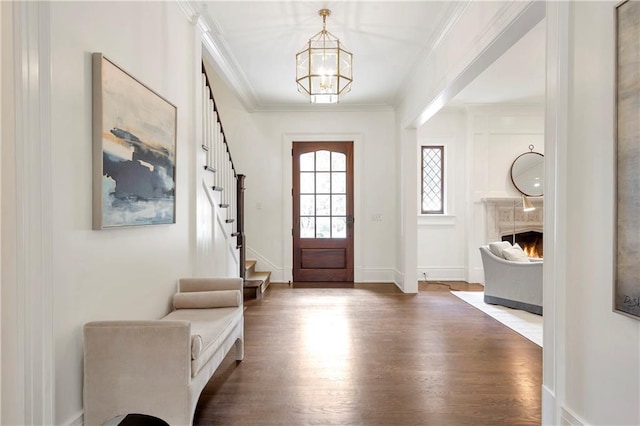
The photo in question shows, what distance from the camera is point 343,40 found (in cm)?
362

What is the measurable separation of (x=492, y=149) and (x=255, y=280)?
441 cm

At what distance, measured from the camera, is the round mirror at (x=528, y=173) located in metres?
5.75

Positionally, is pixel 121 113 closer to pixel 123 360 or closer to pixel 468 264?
pixel 123 360

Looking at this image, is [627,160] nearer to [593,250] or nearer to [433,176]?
[593,250]

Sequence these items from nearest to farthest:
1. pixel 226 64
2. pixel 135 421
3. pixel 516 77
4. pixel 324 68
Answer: pixel 135 421 → pixel 324 68 → pixel 226 64 → pixel 516 77

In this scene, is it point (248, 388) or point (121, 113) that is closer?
point (121, 113)

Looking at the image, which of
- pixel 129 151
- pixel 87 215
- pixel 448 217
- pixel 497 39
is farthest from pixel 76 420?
pixel 448 217

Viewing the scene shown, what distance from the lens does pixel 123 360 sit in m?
1.70

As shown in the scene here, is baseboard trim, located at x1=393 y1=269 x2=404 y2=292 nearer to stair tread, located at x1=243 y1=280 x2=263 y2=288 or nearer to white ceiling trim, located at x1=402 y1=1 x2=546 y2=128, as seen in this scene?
stair tread, located at x1=243 y1=280 x2=263 y2=288

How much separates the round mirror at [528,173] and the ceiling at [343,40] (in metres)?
1.01

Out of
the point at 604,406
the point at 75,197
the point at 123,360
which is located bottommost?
the point at 604,406

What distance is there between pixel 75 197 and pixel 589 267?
2449 mm

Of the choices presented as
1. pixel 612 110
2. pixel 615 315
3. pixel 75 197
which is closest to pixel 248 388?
pixel 75 197

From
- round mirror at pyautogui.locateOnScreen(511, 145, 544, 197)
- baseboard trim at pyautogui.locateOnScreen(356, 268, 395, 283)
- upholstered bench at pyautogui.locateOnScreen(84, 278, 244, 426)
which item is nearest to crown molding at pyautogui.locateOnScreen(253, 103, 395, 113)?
round mirror at pyautogui.locateOnScreen(511, 145, 544, 197)
